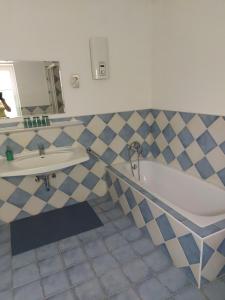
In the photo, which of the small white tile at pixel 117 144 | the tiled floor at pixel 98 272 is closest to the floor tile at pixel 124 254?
the tiled floor at pixel 98 272

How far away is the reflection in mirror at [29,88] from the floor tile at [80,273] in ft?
4.92

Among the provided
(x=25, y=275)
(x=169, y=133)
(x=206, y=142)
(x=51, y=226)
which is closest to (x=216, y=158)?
(x=206, y=142)

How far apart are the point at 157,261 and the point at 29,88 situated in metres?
1.98

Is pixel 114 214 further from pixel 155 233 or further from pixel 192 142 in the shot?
pixel 192 142

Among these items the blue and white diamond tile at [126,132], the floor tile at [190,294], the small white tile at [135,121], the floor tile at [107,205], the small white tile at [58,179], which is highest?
the small white tile at [135,121]

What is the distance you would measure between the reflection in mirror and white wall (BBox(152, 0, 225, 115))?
119 centimetres

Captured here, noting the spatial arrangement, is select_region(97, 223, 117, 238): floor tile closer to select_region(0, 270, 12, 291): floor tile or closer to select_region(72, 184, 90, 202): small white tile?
select_region(72, 184, 90, 202): small white tile

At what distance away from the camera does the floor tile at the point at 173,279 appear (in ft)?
4.96

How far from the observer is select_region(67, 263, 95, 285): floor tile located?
1.62 metres

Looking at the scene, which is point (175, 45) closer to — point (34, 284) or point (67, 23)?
point (67, 23)

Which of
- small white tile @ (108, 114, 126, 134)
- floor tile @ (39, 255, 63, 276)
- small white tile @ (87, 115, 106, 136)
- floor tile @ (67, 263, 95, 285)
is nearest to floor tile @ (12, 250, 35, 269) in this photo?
floor tile @ (39, 255, 63, 276)

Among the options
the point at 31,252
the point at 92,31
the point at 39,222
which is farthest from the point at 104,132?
the point at 31,252

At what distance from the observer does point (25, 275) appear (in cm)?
170

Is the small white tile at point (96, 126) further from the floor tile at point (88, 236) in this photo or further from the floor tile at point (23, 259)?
the floor tile at point (23, 259)
